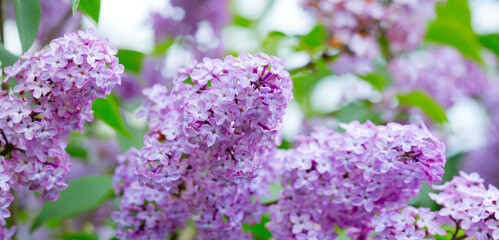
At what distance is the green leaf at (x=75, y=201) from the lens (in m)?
1.45

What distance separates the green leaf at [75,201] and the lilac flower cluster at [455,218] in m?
0.71

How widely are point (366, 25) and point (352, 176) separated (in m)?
0.89

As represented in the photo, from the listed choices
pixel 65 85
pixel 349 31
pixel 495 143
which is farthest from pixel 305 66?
pixel 495 143

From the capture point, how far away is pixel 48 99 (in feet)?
3.27

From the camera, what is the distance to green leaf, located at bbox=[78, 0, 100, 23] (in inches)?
42.4

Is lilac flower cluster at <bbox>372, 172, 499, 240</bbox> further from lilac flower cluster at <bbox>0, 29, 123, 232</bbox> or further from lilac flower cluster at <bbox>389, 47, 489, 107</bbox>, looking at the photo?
lilac flower cluster at <bbox>389, 47, 489, 107</bbox>

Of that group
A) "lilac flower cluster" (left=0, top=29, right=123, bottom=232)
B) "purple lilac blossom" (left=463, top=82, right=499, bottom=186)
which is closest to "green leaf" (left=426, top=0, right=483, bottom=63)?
"purple lilac blossom" (left=463, top=82, right=499, bottom=186)

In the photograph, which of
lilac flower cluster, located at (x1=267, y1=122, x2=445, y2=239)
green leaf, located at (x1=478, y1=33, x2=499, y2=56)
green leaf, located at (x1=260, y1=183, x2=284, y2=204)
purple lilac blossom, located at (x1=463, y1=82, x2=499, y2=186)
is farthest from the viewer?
purple lilac blossom, located at (x1=463, y1=82, x2=499, y2=186)

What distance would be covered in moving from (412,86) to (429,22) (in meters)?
0.49

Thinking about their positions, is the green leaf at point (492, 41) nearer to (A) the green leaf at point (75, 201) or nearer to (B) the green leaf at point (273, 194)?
(B) the green leaf at point (273, 194)

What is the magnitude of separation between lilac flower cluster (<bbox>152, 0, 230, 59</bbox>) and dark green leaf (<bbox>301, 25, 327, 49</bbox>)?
43 cm

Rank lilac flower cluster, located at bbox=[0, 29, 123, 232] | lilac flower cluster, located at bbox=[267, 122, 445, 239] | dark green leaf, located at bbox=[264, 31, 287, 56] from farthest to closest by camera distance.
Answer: dark green leaf, located at bbox=[264, 31, 287, 56] < lilac flower cluster, located at bbox=[267, 122, 445, 239] < lilac flower cluster, located at bbox=[0, 29, 123, 232]

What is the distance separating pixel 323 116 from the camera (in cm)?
243

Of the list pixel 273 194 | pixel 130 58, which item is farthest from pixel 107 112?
pixel 273 194
